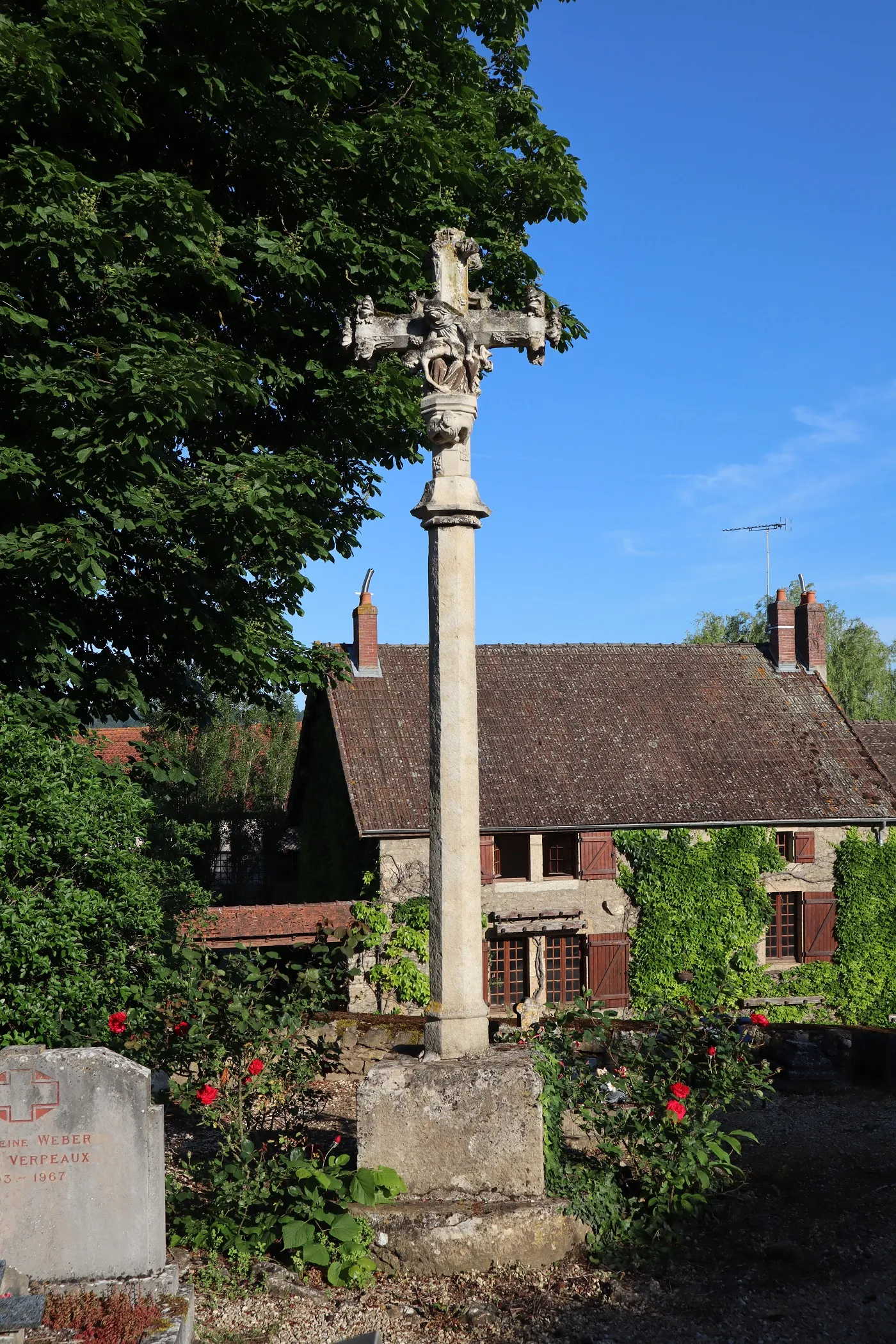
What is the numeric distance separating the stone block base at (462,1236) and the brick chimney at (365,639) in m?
15.8

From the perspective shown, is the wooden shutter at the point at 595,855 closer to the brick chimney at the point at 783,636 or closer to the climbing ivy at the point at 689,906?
the climbing ivy at the point at 689,906

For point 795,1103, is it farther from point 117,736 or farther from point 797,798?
point 117,736

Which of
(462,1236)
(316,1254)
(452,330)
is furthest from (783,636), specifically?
(316,1254)

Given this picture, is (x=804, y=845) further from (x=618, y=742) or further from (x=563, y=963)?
(x=563, y=963)

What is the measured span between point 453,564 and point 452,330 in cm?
150

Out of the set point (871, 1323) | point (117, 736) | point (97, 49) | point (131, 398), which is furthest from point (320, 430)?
point (117, 736)

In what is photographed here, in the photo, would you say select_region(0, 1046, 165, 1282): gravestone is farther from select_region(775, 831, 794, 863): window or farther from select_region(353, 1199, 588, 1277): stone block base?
select_region(775, 831, 794, 863): window

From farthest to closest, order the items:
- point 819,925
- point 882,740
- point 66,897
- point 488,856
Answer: point 882,740 → point 819,925 → point 488,856 → point 66,897

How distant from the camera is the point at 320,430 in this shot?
10414 millimetres

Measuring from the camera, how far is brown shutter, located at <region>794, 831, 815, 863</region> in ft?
69.4

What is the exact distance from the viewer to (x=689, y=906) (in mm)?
20328

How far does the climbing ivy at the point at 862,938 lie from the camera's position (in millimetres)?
20922

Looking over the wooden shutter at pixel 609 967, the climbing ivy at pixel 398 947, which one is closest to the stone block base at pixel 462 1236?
the climbing ivy at pixel 398 947

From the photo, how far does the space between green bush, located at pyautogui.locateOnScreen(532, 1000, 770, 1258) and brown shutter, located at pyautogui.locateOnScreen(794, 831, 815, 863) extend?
15.0 metres
